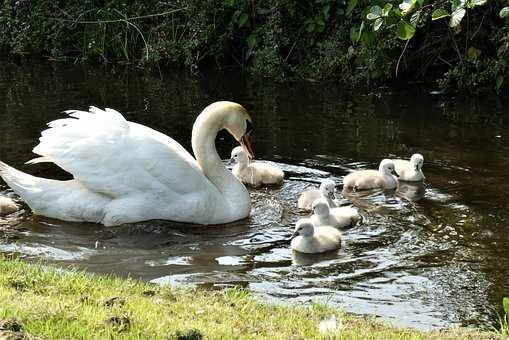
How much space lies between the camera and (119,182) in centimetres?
895

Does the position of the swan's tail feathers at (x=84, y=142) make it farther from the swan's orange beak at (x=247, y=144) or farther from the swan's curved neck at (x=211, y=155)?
the swan's orange beak at (x=247, y=144)

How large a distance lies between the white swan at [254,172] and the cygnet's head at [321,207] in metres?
1.52

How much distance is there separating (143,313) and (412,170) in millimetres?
5343

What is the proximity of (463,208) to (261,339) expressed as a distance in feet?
14.6

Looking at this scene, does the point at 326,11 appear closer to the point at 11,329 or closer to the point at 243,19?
the point at 243,19

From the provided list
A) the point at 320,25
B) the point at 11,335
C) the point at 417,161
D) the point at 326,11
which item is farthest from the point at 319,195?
the point at 320,25

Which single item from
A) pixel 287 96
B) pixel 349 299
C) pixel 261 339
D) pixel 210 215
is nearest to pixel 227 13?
pixel 287 96

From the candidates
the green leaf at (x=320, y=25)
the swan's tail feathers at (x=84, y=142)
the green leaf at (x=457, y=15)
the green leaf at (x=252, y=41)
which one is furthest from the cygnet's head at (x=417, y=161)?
the green leaf at (x=252, y=41)

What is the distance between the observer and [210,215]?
920 cm

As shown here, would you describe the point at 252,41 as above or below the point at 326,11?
below

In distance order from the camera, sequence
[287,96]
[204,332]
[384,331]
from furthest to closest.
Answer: [287,96], [384,331], [204,332]

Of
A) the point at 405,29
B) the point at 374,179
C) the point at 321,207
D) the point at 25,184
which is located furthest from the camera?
the point at 374,179

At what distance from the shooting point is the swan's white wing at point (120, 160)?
894 cm

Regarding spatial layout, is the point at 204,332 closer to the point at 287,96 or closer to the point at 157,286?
the point at 157,286
